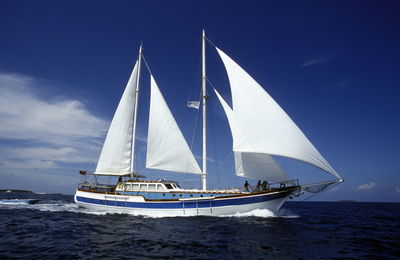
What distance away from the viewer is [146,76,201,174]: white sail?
75.6ft

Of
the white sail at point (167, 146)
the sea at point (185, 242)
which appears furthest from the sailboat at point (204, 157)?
the sea at point (185, 242)

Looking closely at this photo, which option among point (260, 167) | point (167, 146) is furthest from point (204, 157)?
point (260, 167)

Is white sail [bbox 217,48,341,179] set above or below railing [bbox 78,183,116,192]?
above

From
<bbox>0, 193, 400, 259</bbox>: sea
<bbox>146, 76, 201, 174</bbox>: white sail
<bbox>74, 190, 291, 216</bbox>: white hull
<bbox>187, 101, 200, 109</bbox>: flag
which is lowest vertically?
<bbox>0, 193, 400, 259</bbox>: sea

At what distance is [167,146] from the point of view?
23.4 m

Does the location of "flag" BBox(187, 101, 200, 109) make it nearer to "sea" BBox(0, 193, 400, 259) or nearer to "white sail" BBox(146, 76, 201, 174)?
"white sail" BBox(146, 76, 201, 174)

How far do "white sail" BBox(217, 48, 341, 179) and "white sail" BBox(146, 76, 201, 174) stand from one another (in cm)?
580

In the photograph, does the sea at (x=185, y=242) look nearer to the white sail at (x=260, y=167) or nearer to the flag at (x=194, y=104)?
the white sail at (x=260, y=167)

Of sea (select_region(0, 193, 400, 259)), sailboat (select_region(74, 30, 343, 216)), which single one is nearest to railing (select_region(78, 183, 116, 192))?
sailboat (select_region(74, 30, 343, 216))

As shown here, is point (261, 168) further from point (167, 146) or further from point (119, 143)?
point (119, 143)

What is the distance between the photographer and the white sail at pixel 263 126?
17188 millimetres

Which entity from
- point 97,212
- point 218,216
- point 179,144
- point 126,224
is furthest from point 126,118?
point 218,216

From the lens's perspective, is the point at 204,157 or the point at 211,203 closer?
the point at 211,203

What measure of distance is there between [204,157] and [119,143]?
32.9ft
